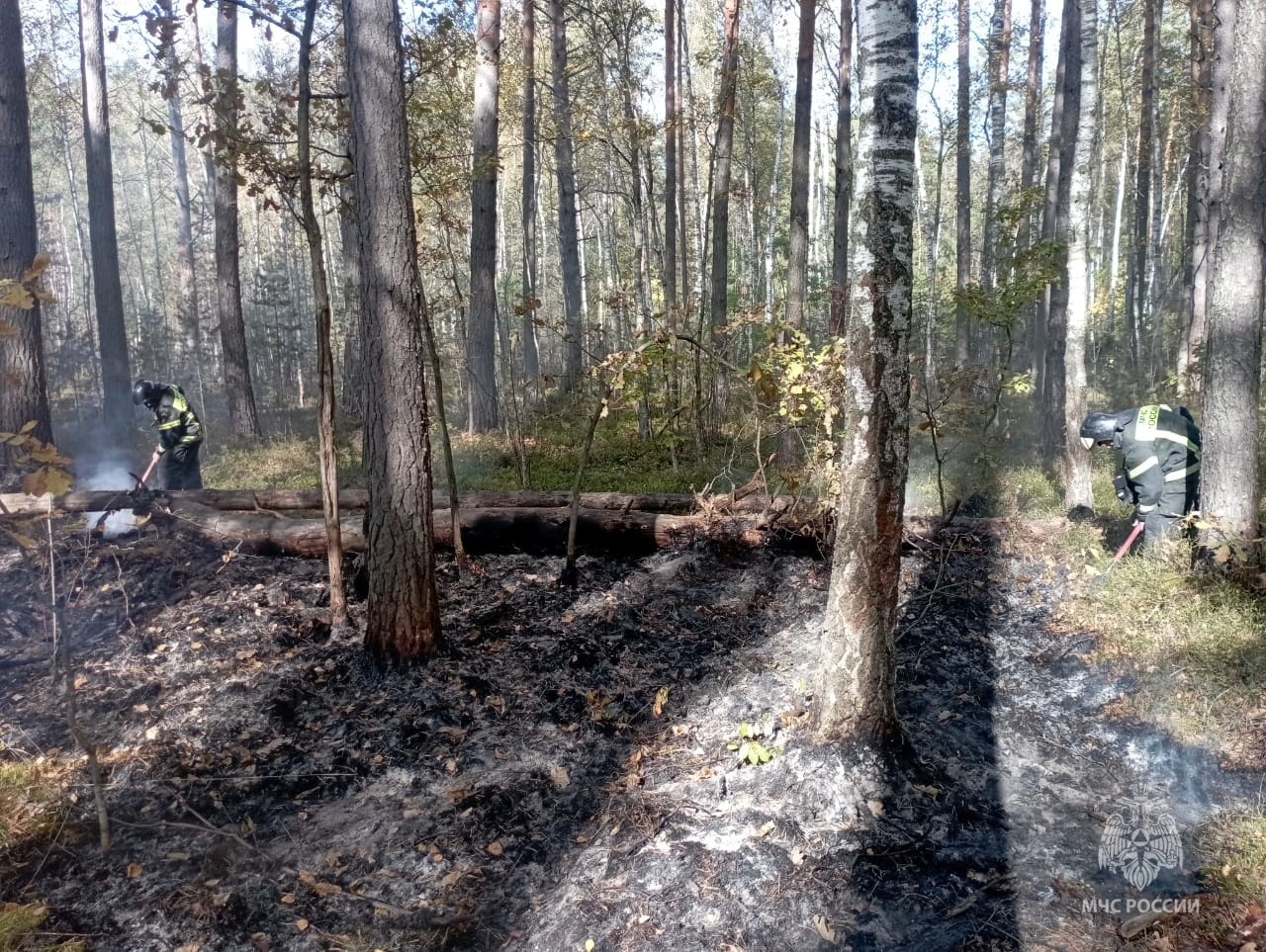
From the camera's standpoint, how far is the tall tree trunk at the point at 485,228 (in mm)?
10977

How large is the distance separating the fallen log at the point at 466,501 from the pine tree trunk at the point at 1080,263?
2.99 meters

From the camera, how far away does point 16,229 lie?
8328 millimetres

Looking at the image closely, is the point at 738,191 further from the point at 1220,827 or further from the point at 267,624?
the point at 1220,827

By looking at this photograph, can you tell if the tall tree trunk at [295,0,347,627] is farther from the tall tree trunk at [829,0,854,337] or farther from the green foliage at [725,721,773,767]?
the tall tree trunk at [829,0,854,337]

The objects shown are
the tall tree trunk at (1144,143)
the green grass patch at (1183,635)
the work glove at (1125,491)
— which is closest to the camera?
the green grass patch at (1183,635)

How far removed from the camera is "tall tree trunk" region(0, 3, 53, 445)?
8.26 meters

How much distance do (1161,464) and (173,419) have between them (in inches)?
391

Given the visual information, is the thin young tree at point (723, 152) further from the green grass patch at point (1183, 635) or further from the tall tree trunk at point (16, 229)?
the tall tree trunk at point (16, 229)

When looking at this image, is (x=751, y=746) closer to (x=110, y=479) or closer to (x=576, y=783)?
(x=576, y=783)

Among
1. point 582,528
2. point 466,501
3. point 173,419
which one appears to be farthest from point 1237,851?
point 173,419

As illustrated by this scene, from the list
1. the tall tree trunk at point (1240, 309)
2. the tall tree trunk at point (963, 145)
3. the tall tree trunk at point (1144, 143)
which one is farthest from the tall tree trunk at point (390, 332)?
the tall tree trunk at point (1144, 143)

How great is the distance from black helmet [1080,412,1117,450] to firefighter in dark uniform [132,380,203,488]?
924 centimetres

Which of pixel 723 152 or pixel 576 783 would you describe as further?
pixel 723 152

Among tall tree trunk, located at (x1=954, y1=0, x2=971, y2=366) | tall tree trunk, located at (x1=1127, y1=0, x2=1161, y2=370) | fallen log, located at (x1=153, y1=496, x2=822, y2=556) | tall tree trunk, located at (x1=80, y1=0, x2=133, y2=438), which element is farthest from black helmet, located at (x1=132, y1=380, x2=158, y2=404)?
tall tree trunk, located at (x1=1127, y1=0, x2=1161, y2=370)
